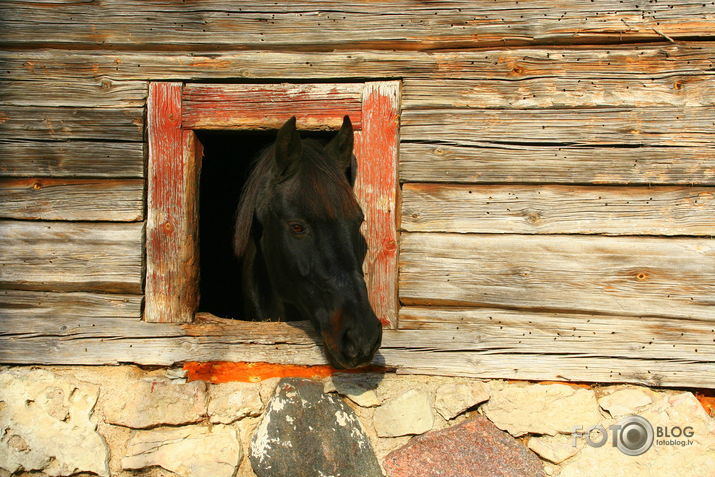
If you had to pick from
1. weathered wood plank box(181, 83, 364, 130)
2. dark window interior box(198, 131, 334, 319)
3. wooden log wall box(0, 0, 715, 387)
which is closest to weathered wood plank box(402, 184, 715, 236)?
wooden log wall box(0, 0, 715, 387)

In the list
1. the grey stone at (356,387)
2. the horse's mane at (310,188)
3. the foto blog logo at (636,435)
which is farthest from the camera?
the grey stone at (356,387)

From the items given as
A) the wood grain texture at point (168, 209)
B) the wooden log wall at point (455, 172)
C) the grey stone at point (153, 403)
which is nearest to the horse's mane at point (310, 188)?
the wood grain texture at point (168, 209)

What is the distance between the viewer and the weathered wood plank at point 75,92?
10.9 feet

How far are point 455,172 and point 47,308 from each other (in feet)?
7.46

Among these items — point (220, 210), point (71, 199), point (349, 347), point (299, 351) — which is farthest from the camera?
point (220, 210)

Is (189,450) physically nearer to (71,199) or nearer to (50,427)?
(50,427)

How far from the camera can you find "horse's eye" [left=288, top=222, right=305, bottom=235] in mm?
2883

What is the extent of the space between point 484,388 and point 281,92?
1829 mm

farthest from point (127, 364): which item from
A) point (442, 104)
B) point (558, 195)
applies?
point (558, 195)

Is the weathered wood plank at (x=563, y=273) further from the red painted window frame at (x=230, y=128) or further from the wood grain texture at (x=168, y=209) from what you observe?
the wood grain texture at (x=168, y=209)

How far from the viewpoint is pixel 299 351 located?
10.4 feet

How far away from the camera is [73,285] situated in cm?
333

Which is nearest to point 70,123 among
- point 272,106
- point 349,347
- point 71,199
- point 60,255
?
point 71,199

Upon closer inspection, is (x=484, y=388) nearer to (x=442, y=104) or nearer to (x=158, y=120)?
(x=442, y=104)
